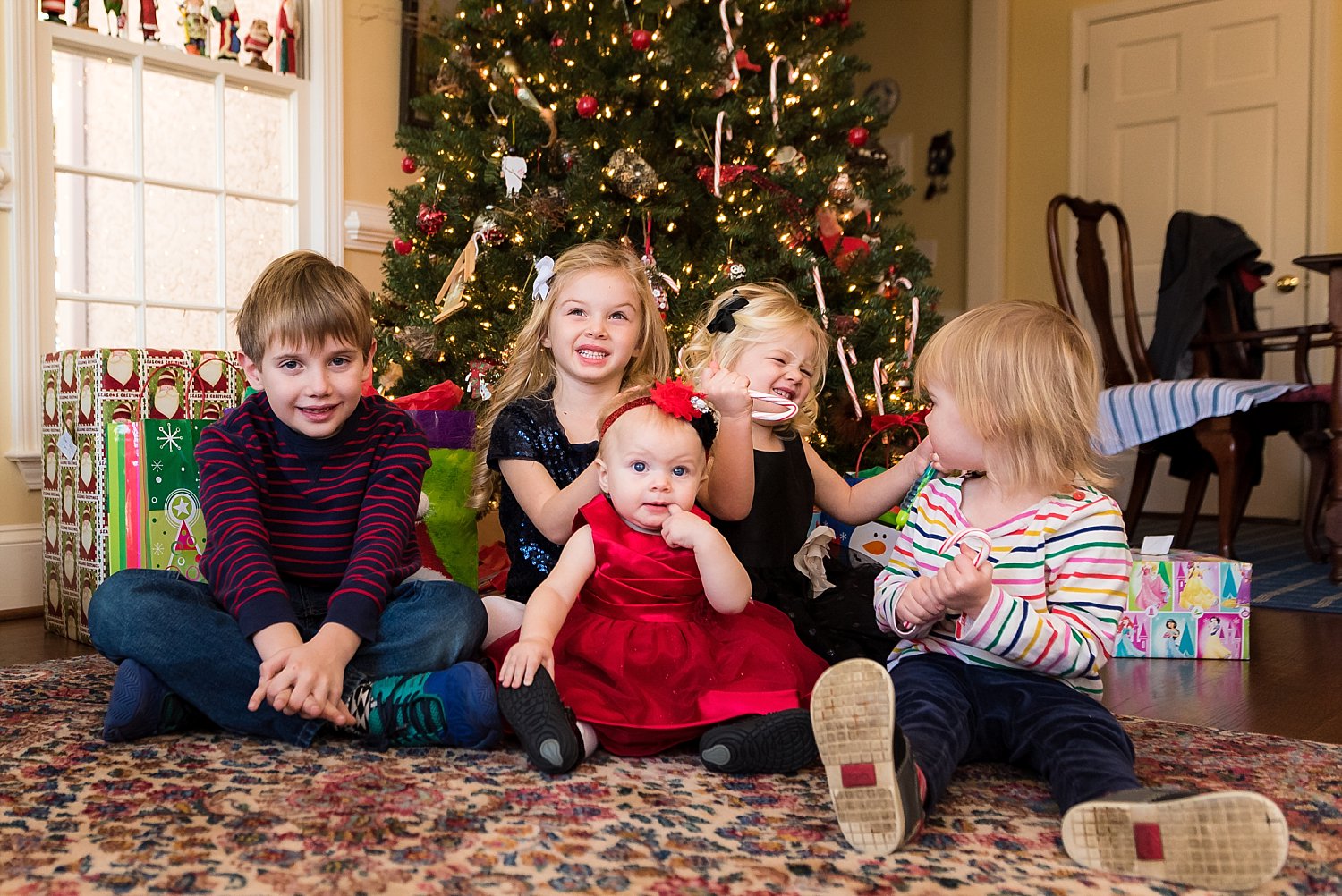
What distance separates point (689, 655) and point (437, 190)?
5.19 feet

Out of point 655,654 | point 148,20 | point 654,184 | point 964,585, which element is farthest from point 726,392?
point 148,20

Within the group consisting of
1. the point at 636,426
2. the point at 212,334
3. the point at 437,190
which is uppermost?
the point at 437,190

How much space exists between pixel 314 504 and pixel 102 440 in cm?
78

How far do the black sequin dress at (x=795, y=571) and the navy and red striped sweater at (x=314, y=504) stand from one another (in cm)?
48

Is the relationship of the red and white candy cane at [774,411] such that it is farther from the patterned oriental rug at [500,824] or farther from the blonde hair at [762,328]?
the patterned oriental rug at [500,824]

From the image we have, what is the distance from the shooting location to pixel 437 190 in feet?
8.59

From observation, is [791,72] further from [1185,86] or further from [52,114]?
[1185,86]

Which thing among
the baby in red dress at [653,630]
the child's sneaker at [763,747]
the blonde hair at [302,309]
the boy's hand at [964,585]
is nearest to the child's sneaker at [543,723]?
the baby in red dress at [653,630]

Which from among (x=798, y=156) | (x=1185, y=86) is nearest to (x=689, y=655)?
(x=798, y=156)

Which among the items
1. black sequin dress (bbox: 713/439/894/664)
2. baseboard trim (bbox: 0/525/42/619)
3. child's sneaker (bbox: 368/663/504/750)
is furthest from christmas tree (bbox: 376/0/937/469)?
child's sneaker (bbox: 368/663/504/750)

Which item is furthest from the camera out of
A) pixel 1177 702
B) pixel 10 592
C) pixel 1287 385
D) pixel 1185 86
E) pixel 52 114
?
pixel 1185 86

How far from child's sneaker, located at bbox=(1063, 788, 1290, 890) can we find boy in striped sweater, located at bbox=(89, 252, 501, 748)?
2.12 feet

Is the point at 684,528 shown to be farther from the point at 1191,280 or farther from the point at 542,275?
the point at 1191,280

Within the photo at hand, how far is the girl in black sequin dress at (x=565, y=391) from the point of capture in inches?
68.1
